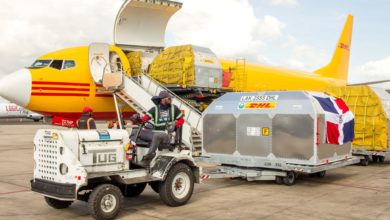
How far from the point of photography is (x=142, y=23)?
1884 cm

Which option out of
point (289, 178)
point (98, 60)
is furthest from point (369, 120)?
point (98, 60)

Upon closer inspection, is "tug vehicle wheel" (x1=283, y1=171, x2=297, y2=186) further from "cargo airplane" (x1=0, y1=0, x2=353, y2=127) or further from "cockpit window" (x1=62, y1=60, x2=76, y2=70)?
"cockpit window" (x1=62, y1=60, x2=76, y2=70)

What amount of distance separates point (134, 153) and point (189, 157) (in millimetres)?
1146

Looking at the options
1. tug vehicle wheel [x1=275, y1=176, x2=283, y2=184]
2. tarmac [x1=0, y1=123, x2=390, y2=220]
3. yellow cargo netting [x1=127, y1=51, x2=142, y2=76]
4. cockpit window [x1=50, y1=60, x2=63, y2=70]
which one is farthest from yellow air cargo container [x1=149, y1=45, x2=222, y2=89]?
tug vehicle wheel [x1=275, y1=176, x2=283, y2=184]

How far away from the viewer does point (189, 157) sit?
8383 mm

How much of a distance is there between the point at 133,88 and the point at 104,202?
32.9 feet

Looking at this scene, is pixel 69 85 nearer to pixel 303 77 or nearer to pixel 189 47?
pixel 189 47

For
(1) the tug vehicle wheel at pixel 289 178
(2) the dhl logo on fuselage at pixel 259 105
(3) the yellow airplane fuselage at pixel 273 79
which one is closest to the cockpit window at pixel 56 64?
(3) the yellow airplane fuselage at pixel 273 79

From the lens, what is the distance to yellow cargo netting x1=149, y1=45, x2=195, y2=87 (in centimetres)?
1725

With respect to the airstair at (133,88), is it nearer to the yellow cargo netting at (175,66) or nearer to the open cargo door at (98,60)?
the open cargo door at (98,60)

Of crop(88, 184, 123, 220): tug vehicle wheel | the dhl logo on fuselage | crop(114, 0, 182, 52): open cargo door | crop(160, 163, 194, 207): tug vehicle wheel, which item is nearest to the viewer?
crop(88, 184, 123, 220): tug vehicle wheel

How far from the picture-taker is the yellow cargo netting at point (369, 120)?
14695mm

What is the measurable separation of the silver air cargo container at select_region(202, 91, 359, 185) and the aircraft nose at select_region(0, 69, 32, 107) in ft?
24.9

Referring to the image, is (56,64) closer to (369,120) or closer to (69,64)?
(69,64)
